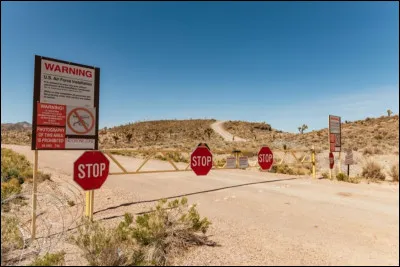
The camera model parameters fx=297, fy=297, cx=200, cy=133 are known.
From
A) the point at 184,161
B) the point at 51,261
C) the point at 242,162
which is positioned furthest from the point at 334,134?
the point at 51,261

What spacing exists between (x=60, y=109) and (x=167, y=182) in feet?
23.6

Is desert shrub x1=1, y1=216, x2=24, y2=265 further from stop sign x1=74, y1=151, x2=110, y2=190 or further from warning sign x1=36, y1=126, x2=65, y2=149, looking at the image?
warning sign x1=36, y1=126, x2=65, y2=149

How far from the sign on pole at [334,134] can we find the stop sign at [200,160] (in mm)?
6466

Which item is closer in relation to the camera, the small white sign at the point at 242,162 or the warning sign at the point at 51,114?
the warning sign at the point at 51,114

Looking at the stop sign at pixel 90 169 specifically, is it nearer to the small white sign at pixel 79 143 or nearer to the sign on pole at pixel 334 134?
the small white sign at pixel 79 143

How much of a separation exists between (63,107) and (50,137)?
69 centimetres

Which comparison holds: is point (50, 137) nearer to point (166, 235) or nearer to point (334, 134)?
point (166, 235)

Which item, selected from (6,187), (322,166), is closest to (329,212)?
(6,187)

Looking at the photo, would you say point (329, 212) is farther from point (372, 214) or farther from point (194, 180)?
point (194, 180)

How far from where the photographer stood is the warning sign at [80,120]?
6430 millimetres

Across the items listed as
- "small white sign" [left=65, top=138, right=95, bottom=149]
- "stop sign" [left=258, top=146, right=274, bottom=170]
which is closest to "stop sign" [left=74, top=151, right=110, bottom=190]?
"small white sign" [left=65, top=138, right=95, bottom=149]

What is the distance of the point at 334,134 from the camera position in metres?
13.9

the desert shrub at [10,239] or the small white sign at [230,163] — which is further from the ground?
the small white sign at [230,163]

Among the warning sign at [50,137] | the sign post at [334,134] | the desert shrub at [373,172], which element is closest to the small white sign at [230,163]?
the sign post at [334,134]
